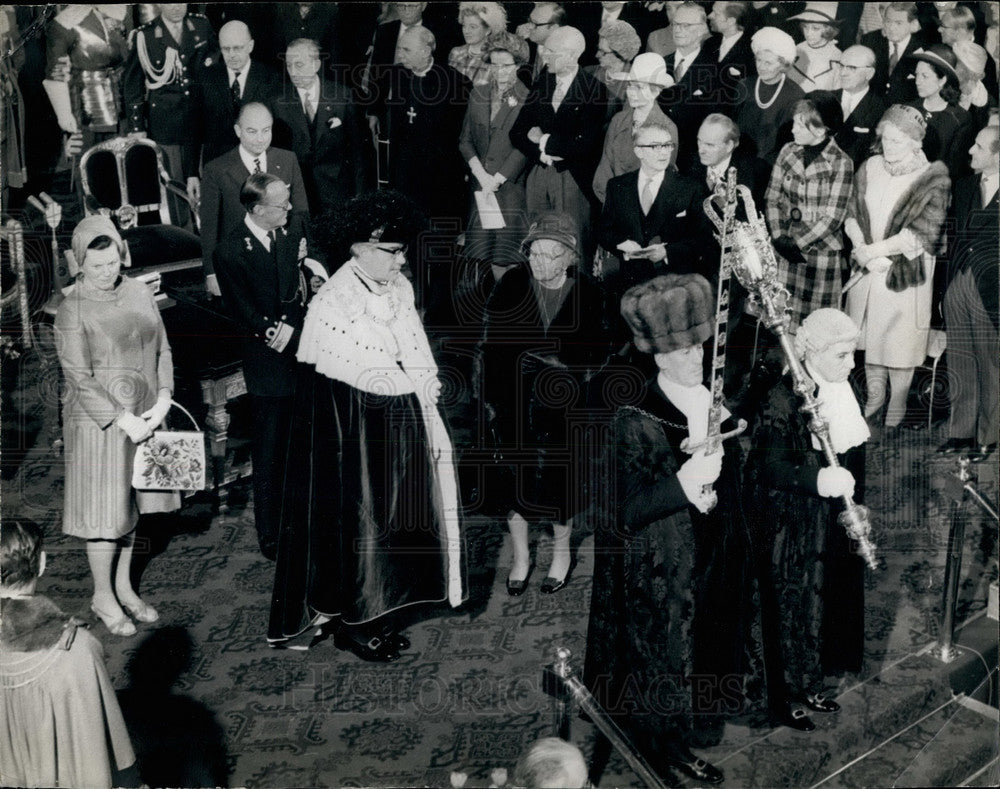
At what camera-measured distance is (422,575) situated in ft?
23.2

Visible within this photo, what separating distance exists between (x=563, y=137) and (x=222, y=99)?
1.59 metres

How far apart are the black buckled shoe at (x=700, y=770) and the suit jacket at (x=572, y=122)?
8.66 feet

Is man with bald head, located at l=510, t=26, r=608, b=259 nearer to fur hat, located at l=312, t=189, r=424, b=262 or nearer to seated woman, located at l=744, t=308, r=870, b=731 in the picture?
fur hat, located at l=312, t=189, r=424, b=262

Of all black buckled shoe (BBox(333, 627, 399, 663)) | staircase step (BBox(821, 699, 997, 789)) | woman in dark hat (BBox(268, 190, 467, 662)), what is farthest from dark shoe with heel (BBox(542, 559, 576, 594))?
staircase step (BBox(821, 699, 997, 789))

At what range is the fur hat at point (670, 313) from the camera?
6.60 metres

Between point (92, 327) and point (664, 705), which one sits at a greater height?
Answer: point (92, 327)

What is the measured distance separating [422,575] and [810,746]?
6.42ft

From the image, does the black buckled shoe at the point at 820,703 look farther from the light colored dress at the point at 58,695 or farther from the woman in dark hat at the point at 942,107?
the light colored dress at the point at 58,695

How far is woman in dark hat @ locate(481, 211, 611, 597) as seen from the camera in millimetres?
6863

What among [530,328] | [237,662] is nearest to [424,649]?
[237,662]

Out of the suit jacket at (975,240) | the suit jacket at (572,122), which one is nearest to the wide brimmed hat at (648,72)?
the suit jacket at (572,122)

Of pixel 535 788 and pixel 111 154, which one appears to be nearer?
pixel 535 788

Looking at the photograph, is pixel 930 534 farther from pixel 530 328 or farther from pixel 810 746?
pixel 530 328

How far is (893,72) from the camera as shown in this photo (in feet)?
23.3
